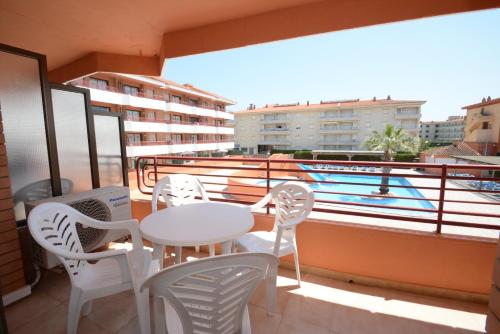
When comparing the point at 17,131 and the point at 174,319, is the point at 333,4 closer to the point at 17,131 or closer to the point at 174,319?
the point at 174,319

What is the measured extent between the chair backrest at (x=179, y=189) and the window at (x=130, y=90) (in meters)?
16.1

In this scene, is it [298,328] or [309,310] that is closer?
[298,328]

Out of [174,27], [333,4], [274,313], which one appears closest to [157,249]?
[274,313]

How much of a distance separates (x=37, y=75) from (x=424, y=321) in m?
3.94

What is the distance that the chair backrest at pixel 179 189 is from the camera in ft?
7.69

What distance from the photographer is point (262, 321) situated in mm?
1638

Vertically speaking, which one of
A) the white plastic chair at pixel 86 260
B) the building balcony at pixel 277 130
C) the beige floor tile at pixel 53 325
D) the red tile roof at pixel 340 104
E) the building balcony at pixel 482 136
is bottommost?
the beige floor tile at pixel 53 325

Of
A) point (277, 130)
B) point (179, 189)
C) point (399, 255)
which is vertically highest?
point (277, 130)

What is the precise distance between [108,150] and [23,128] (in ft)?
3.63

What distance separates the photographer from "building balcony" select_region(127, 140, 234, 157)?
15.9m

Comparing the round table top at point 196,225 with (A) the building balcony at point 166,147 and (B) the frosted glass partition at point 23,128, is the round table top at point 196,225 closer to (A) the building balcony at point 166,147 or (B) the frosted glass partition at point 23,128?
(B) the frosted glass partition at point 23,128

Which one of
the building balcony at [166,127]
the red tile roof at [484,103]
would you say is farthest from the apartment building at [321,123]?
the building balcony at [166,127]

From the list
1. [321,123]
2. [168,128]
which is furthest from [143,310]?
[321,123]

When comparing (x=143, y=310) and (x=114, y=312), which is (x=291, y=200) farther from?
(x=114, y=312)
